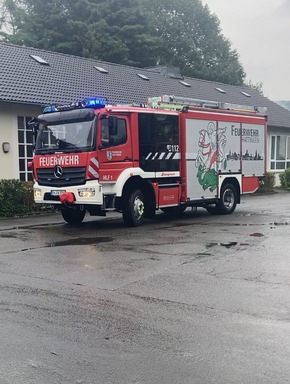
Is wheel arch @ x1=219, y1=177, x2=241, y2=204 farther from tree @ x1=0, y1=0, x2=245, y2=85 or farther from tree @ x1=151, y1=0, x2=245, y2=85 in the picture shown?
tree @ x1=151, y1=0, x2=245, y2=85

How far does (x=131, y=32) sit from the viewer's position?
39594mm

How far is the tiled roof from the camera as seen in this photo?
60.2 ft

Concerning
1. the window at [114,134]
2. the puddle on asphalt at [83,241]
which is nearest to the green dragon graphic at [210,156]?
the window at [114,134]

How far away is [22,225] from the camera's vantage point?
524 inches

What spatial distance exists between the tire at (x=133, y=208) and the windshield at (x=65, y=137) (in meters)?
1.62

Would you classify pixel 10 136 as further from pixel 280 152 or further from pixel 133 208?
pixel 280 152

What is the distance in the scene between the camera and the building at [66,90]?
1738 cm

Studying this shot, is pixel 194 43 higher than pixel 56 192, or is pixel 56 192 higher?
pixel 194 43

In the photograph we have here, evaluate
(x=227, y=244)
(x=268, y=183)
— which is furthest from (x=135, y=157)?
(x=268, y=183)

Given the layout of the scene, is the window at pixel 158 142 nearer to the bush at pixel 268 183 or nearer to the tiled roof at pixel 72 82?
the tiled roof at pixel 72 82

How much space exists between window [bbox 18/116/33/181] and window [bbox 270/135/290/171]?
17673 millimetres

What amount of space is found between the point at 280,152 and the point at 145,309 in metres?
27.8

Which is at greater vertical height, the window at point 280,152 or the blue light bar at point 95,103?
the blue light bar at point 95,103

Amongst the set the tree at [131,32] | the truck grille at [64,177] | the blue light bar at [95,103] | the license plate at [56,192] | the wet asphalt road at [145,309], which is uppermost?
the tree at [131,32]
